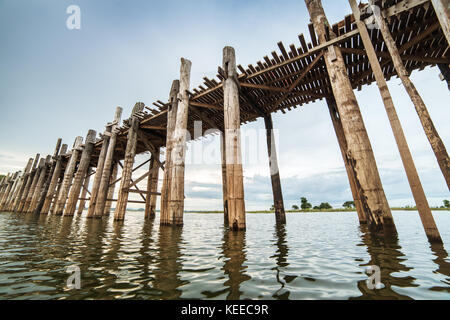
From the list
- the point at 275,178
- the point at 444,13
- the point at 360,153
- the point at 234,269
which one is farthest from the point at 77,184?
the point at 444,13

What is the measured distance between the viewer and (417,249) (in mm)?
3422

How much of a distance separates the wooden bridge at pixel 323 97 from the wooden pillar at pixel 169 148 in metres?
0.05

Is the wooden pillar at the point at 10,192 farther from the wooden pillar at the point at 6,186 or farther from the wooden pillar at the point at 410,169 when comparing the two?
the wooden pillar at the point at 410,169

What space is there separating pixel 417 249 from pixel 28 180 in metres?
33.5

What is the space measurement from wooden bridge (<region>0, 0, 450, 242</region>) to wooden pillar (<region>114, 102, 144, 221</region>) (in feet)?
0.17

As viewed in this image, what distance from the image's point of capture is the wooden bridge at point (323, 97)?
13.4 feet

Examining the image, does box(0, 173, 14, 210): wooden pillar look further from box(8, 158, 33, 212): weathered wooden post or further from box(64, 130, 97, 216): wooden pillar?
box(64, 130, 97, 216): wooden pillar

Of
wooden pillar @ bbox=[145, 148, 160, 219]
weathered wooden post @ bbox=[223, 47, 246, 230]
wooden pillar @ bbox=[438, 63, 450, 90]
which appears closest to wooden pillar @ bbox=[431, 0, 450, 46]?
wooden pillar @ bbox=[438, 63, 450, 90]

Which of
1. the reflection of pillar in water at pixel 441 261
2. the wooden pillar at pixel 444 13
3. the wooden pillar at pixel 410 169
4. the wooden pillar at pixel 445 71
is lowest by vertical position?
the reflection of pillar in water at pixel 441 261

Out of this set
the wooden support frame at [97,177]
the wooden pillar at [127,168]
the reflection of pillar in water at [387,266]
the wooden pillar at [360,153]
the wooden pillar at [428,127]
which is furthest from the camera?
the wooden support frame at [97,177]

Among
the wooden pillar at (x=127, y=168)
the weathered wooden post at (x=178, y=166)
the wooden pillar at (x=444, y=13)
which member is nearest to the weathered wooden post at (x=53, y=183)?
the wooden pillar at (x=127, y=168)

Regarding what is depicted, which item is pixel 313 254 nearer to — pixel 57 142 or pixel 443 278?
pixel 443 278

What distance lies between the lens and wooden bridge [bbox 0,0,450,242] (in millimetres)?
4098

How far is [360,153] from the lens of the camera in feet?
14.6
